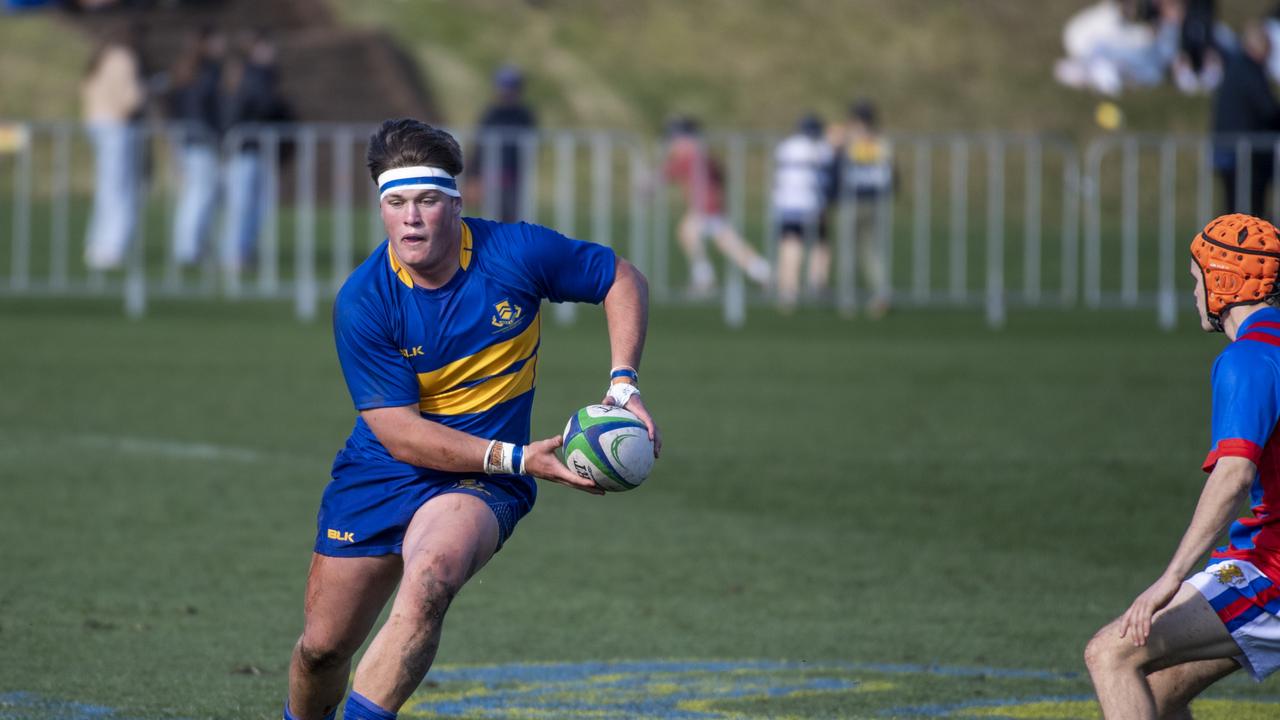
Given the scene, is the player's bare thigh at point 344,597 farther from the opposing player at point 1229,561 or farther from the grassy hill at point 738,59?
the grassy hill at point 738,59

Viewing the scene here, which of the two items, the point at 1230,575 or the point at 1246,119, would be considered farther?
the point at 1246,119

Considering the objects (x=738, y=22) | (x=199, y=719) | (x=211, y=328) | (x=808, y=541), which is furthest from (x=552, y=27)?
(x=199, y=719)

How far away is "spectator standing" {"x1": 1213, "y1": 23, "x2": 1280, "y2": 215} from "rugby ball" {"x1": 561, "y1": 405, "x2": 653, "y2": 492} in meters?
15.3

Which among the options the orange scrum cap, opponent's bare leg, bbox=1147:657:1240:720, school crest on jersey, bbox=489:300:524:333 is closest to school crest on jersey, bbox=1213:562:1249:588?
opponent's bare leg, bbox=1147:657:1240:720

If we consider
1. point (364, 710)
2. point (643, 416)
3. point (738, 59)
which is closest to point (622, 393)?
point (643, 416)

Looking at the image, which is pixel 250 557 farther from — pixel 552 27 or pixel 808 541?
pixel 552 27

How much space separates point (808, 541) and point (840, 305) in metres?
13.3

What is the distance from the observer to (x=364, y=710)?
5156 millimetres

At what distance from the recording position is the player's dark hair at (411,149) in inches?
217

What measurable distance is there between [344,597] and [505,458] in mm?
624

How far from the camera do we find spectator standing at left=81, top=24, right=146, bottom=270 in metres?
20.7

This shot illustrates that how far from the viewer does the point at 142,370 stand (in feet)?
52.0

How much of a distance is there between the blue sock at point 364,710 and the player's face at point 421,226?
3.84 feet

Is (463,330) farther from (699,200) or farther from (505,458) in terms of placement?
(699,200)
